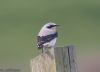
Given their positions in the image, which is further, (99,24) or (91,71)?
(99,24)

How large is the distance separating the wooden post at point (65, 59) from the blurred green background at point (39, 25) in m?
4.11

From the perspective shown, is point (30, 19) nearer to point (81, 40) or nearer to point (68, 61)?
point (81, 40)

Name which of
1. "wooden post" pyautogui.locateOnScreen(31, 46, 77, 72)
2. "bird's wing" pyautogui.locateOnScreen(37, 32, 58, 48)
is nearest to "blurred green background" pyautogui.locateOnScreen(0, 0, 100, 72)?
"bird's wing" pyautogui.locateOnScreen(37, 32, 58, 48)

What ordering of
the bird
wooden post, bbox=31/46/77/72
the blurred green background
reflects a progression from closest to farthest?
wooden post, bbox=31/46/77/72 → the bird → the blurred green background

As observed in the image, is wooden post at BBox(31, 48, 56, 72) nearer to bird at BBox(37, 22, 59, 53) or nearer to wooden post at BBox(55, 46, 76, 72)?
wooden post at BBox(55, 46, 76, 72)

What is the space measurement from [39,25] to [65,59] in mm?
9165

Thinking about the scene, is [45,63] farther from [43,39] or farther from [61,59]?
[43,39]

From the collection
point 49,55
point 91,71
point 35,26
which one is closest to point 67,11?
point 35,26

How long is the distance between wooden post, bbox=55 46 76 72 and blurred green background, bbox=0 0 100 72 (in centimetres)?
411

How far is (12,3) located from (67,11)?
1.71 meters

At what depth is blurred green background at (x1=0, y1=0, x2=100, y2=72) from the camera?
9.69 m

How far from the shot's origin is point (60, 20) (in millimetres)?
13609

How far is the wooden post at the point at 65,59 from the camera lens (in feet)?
11.9

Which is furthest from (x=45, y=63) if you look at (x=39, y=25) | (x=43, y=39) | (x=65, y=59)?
(x=39, y=25)
